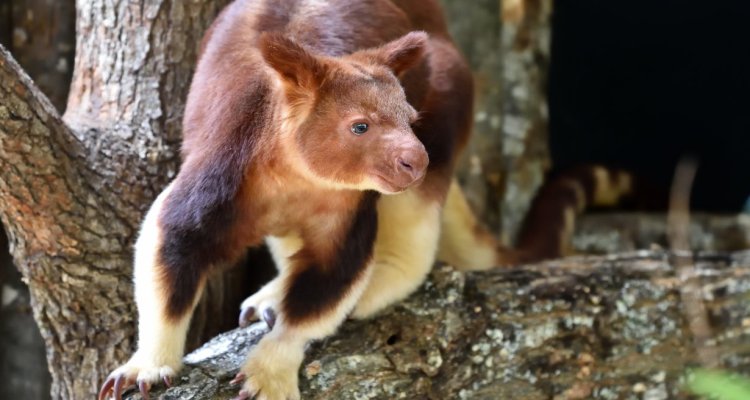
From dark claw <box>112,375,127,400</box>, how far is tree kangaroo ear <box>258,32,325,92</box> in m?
1.21

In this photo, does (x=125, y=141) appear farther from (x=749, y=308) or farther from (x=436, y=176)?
(x=749, y=308)

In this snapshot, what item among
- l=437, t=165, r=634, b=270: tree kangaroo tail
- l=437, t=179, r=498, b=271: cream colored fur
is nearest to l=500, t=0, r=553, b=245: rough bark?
l=437, t=165, r=634, b=270: tree kangaroo tail

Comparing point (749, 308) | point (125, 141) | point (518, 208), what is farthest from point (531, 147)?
point (125, 141)

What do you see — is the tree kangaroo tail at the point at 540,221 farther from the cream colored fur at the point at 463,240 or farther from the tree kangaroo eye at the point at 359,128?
the tree kangaroo eye at the point at 359,128

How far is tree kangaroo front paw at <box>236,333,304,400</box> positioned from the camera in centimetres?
347

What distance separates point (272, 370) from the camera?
354 centimetres

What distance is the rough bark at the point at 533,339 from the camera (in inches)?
148

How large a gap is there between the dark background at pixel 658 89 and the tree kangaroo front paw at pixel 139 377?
15.8 feet

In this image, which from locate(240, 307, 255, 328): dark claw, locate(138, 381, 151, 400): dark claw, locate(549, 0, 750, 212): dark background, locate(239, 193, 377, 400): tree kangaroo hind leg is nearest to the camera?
locate(138, 381, 151, 400): dark claw

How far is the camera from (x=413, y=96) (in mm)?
4031

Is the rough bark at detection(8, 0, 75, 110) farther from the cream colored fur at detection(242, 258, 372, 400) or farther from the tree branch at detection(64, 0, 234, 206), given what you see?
the cream colored fur at detection(242, 258, 372, 400)

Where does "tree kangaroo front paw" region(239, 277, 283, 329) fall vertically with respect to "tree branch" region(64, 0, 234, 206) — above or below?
below

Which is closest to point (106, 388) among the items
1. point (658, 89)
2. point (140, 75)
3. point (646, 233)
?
point (140, 75)

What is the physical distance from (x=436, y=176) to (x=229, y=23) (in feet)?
3.65
